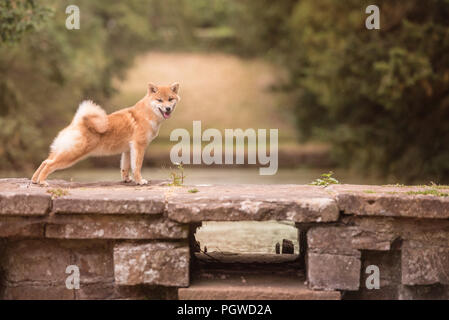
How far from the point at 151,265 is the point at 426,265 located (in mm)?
2350

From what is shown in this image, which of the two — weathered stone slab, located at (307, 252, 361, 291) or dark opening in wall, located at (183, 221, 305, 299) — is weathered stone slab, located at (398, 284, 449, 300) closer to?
weathered stone slab, located at (307, 252, 361, 291)

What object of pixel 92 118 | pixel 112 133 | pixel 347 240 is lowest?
pixel 347 240

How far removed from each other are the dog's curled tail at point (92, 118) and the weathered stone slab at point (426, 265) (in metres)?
3.25

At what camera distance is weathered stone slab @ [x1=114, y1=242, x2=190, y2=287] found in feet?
18.0

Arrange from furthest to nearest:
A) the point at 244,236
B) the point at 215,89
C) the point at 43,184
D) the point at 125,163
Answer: the point at 215,89 → the point at 244,236 → the point at 125,163 → the point at 43,184

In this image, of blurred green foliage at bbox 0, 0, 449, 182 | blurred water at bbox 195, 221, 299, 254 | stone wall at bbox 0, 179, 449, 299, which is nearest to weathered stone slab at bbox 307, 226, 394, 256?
stone wall at bbox 0, 179, 449, 299

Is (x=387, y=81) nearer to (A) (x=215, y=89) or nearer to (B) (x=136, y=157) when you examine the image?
(B) (x=136, y=157)

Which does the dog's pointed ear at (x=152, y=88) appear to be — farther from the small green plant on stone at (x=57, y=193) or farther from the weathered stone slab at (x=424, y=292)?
the weathered stone slab at (x=424, y=292)

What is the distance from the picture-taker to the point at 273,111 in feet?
120

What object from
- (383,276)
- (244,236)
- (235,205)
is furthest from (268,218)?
(244,236)

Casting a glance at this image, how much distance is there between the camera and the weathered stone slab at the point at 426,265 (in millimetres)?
5465

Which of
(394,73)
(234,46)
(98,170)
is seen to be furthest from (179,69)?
(394,73)

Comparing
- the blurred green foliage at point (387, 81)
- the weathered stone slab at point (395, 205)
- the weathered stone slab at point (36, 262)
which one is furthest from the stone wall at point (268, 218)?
the blurred green foliage at point (387, 81)

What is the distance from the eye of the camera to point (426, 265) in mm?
5469
